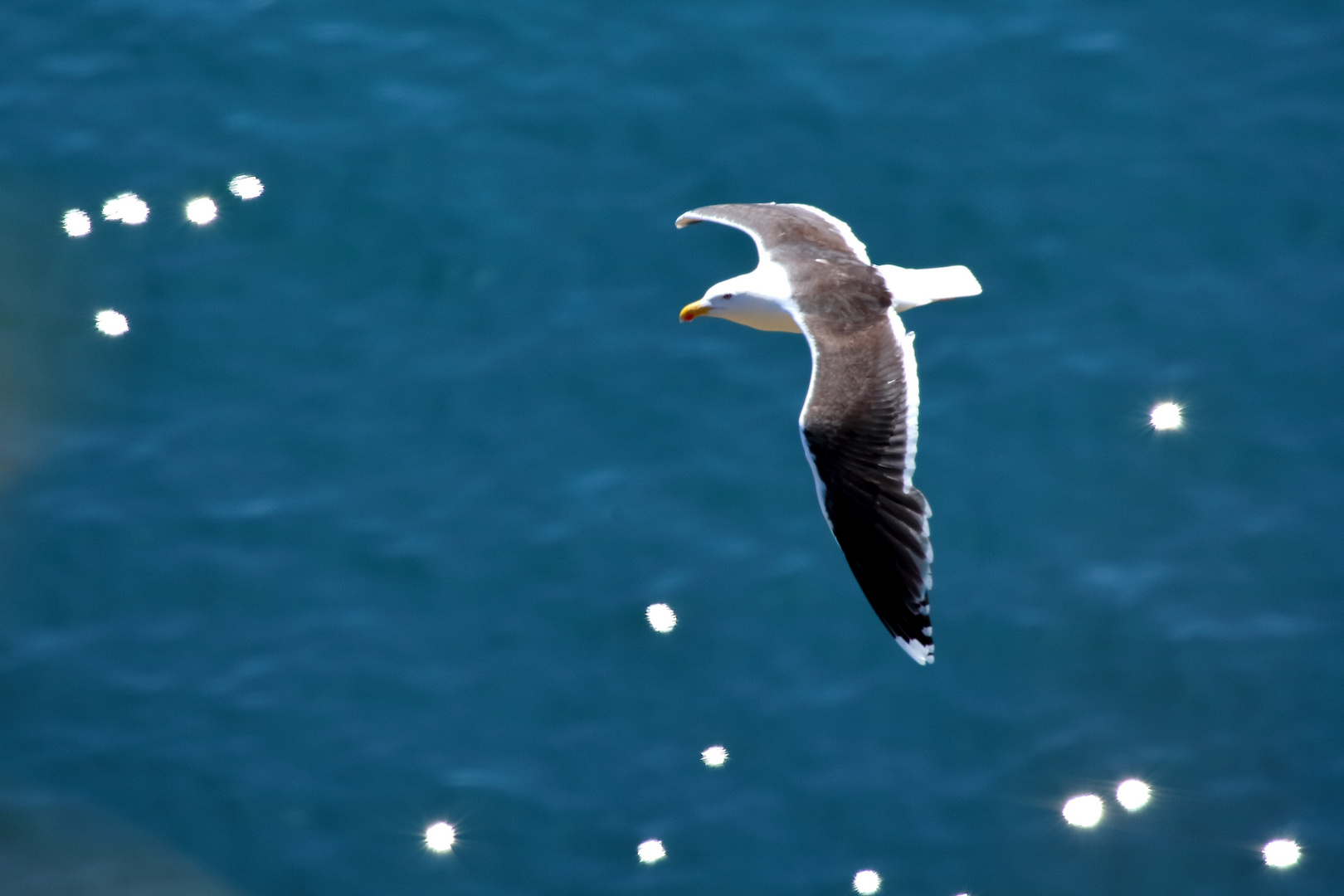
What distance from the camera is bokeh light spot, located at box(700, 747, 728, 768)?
1282 cm

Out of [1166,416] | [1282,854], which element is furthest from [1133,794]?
[1166,416]

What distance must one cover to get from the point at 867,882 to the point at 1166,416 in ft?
14.4

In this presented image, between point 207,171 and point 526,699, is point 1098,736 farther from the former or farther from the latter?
point 207,171

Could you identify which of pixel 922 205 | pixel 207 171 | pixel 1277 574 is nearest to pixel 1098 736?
pixel 1277 574

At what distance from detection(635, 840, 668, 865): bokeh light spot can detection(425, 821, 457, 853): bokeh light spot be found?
4.20ft

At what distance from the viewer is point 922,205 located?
1538 cm

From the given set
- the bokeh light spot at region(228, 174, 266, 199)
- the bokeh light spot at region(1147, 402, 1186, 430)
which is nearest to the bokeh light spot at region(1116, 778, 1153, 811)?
the bokeh light spot at region(1147, 402, 1186, 430)

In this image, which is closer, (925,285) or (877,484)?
(877,484)

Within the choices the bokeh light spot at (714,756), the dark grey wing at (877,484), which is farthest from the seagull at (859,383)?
the bokeh light spot at (714,756)

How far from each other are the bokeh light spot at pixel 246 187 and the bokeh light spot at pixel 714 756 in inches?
256

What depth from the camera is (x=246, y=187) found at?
16.2m

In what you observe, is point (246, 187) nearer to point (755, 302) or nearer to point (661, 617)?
point (755, 302)

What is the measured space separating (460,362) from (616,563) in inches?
90.0

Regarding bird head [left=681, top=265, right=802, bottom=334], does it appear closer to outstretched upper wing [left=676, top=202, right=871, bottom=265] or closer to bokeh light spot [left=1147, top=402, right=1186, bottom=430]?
outstretched upper wing [left=676, top=202, right=871, bottom=265]
